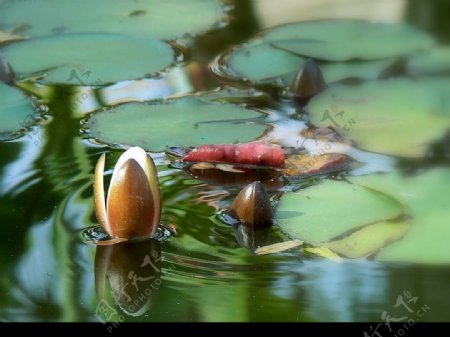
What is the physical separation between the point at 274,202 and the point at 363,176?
22 centimetres

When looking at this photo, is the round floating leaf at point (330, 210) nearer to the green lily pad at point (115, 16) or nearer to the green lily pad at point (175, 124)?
the green lily pad at point (175, 124)

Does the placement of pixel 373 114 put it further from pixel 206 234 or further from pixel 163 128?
pixel 206 234

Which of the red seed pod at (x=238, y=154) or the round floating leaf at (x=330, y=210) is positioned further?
the red seed pod at (x=238, y=154)

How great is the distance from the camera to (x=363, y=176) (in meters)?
2.05

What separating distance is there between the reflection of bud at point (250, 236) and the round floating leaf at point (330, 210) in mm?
39

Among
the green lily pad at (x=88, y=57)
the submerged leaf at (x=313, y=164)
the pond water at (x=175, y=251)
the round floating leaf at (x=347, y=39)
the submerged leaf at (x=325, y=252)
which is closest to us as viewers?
the pond water at (x=175, y=251)

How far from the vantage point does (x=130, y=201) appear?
178 centimetres

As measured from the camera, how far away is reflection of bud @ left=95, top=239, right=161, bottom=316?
1614 mm

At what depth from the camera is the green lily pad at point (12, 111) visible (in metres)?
2.28

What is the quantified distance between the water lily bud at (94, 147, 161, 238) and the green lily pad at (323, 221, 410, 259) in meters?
0.31

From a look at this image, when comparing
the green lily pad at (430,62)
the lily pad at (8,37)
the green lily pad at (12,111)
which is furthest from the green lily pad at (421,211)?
the lily pad at (8,37)

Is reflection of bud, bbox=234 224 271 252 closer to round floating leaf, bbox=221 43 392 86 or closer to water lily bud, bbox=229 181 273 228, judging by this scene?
water lily bud, bbox=229 181 273 228

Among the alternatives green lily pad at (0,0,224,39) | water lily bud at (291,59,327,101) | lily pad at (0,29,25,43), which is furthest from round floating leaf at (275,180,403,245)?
lily pad at (0,29,25,43)

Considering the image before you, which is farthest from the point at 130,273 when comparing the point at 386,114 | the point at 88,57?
the point at 88,57
